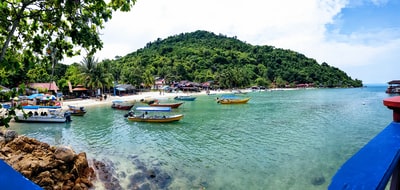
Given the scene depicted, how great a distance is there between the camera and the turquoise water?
12.3 metres

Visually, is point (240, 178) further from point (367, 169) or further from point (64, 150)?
point (367, 169)

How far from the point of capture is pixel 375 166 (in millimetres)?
1160

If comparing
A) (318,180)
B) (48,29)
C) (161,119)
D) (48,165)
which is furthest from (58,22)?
(161,119)

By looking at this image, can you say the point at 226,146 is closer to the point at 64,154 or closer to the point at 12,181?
the point at 64,154

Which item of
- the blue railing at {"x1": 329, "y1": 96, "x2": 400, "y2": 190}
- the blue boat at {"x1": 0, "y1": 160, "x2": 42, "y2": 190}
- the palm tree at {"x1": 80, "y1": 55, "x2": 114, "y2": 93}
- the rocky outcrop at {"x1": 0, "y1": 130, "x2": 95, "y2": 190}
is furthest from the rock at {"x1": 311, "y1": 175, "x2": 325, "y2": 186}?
the palm tree at {"x1": 80, "y1": 55, "x2": 114, "y2": 93}

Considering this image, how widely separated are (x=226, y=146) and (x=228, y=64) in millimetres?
122344

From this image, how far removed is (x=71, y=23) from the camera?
3781 millimetres

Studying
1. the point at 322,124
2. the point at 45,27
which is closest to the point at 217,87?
the point at 322,124

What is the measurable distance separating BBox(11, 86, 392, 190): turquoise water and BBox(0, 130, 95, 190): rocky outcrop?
6.52 feet

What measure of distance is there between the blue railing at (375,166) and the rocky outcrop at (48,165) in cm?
1113

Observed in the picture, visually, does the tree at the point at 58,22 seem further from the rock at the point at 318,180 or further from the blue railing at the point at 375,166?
the rock at the point at 318,180

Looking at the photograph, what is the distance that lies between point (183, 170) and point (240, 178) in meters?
3.07

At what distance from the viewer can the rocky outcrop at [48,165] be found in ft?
32.4

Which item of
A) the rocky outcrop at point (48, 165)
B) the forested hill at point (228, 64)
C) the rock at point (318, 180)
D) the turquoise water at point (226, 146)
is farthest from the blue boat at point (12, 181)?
the forested hill at point (228, 64)
